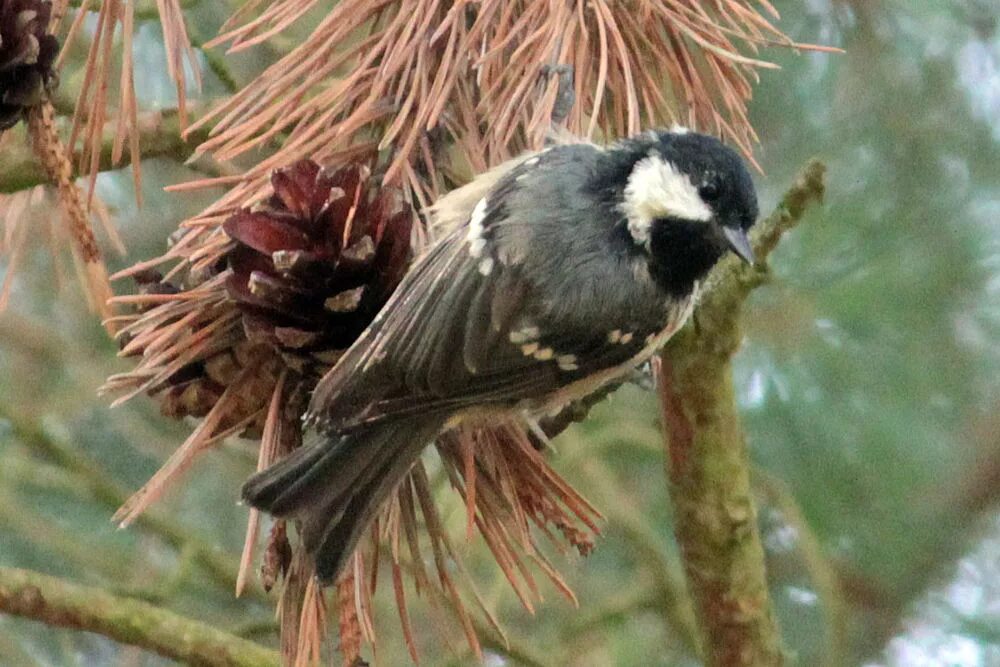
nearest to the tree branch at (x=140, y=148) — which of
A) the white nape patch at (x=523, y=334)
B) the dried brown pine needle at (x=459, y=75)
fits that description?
the dried brown pine needle at (x=459, y=75)

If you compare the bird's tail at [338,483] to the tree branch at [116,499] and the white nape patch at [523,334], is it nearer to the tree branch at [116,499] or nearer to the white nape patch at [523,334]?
the white nape patch at [523,334]

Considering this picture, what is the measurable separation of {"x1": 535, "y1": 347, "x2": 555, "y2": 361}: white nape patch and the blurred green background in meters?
0.49

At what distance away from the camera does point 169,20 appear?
0.65 m

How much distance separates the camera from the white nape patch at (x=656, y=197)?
740 millimetres

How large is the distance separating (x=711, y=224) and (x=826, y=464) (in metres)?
0.60

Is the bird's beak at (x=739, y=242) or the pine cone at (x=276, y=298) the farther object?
the bird's beak at (x=739, y=242)

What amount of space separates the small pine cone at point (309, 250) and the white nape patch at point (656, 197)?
0.71ft

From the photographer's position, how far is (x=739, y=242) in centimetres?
73

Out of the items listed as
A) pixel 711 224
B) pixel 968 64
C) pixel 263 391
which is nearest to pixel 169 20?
pixel 263 391

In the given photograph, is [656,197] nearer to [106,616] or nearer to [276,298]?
[276,298]

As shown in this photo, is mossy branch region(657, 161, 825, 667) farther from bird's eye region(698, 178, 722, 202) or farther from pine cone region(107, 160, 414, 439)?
pine cone region(107, 160, 414, 439)

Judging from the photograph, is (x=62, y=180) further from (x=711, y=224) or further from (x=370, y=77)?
(x=711, y=224)

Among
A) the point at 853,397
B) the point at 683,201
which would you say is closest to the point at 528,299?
the point at 683,201

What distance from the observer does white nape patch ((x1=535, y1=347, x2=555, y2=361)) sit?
716 mm
